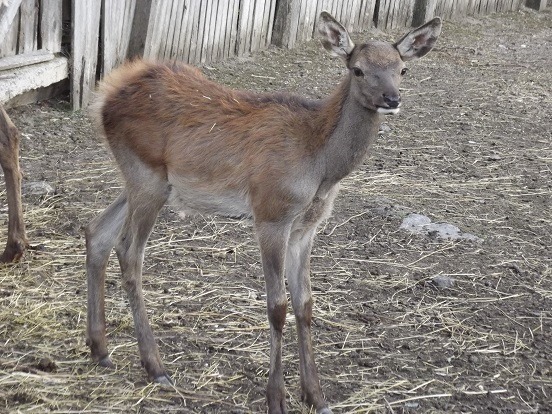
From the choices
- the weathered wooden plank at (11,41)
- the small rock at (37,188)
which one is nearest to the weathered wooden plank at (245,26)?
the weathered wooden plank at (11,41)

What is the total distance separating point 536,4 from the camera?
16.9 metres

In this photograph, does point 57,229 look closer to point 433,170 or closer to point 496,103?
point 433,170

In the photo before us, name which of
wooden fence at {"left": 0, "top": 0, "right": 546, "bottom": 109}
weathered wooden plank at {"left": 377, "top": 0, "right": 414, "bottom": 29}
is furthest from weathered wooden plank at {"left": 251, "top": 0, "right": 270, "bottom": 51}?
weathered wooden plank at {"left": 377, "top": 0, "right": 414, "bottom": 29}

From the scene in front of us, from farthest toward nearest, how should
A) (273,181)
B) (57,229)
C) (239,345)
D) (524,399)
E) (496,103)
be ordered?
1. (496,103)
2. (57,229)
3. (239,345)
4. (524,399)
5. (273,181)

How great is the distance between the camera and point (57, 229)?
6.79 metres

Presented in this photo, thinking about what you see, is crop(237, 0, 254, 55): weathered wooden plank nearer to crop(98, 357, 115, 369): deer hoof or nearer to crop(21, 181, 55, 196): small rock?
crop(21, 181, 55, 196): small rock

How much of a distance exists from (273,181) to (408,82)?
7053mm

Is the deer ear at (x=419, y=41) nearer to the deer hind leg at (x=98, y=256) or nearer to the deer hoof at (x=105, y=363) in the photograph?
the deer hind leg at (x=98, y=256)

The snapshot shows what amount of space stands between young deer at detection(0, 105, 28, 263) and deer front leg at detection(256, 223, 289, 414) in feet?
6.96

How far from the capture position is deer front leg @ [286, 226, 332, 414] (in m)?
4.85

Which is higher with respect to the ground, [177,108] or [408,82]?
[177,108]

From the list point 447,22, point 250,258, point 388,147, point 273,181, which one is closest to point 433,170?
point 388,147

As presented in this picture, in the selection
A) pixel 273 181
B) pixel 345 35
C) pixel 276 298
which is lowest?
pixel 276 298

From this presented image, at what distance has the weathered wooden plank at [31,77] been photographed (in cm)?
828
